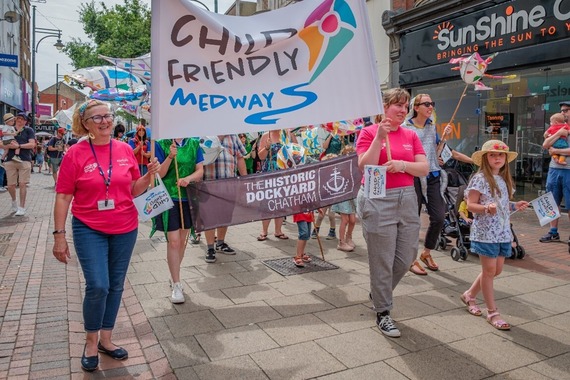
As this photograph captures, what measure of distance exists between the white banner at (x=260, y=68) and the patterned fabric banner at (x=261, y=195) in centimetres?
85

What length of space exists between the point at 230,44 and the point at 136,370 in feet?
8.78

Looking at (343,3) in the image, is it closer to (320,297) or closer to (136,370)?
(320,297)

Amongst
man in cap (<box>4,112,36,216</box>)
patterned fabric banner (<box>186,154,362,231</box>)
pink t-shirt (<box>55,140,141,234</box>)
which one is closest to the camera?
pink t-shirt (<box>55,140,141,234</box>)

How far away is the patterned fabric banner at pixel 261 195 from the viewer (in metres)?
4.81

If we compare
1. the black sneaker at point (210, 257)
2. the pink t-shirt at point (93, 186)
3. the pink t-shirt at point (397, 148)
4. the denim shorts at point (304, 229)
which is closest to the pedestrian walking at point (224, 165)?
the black sneaker at point (210, 257)

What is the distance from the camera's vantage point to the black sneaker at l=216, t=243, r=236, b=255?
22.3 ft

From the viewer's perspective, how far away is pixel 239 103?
4.18 metres

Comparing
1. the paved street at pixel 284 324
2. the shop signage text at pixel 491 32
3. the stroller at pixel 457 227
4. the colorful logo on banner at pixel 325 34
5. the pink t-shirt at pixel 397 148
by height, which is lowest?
the paved street at pixel 284 324

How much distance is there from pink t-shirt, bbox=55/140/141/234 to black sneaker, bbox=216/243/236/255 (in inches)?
133

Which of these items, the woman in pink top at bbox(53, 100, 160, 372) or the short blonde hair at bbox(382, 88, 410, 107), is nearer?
the woman in pink top at bbox(53, 100, 160, 372)

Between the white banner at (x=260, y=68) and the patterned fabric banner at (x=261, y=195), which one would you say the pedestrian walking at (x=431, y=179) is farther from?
the white banner at (x=260, y=68)

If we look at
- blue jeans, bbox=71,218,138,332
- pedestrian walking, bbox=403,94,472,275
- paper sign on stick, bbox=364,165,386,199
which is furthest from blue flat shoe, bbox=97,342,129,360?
pedestrian walking, bbox=403,94,472,275

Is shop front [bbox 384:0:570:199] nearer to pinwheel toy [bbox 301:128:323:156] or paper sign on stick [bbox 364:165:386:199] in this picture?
pinwheel toy [bbox 301:128:323:156]

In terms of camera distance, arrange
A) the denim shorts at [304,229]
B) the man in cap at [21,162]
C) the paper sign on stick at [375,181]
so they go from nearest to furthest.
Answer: the paper sign on stick at [375,181] → the denim shorts at [304,229] → the man in cap at [21,162]
